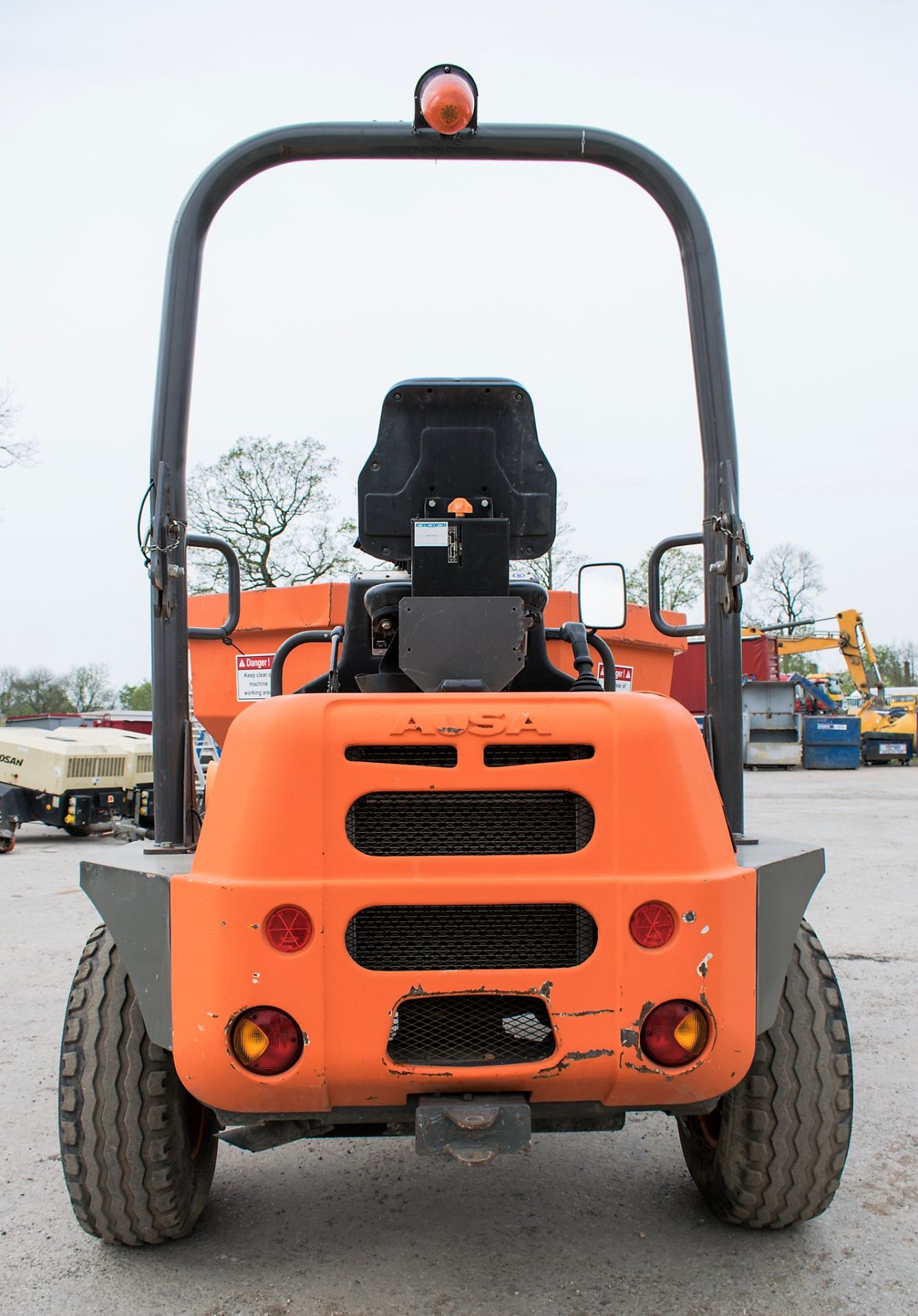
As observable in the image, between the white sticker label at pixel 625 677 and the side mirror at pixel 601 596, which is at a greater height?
the side mirror at pixel 601 596

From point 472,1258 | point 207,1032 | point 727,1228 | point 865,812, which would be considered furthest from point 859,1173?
point 865,812

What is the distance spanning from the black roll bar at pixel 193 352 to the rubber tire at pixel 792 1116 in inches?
19.1

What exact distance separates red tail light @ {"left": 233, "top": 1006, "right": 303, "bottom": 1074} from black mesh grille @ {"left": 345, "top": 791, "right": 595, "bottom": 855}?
367mm

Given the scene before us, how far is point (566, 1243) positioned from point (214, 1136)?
35.9 inches

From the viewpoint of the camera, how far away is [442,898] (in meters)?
2.20

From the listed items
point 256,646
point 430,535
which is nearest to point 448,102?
point 430,535

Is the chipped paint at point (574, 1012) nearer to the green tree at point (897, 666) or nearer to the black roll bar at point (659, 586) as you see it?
the black roll bar at point (659, 586)

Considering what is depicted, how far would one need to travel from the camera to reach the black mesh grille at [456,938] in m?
2.25

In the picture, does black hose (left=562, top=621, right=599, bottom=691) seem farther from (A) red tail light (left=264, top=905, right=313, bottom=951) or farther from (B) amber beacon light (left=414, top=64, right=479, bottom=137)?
(B) amber beacon light (left=414, top=64, right=479, bottom=137)

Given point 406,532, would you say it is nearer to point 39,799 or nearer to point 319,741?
point 319,741

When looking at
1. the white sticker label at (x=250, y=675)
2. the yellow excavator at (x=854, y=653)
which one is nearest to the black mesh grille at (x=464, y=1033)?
the white sticker label at (x=250, y=675)

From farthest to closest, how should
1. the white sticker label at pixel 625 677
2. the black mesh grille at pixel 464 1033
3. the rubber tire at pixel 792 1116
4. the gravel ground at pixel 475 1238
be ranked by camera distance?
the white sticker label at pixel 625 677
the rubber tire at pixel 792 1116
the gravel ground at pixel 475 1238
the black mesh grille at pixel 464 1033

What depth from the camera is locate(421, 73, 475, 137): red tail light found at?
8.95ft

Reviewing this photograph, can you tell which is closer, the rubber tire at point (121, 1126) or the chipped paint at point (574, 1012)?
the chipped paint at point (574, 1012)
